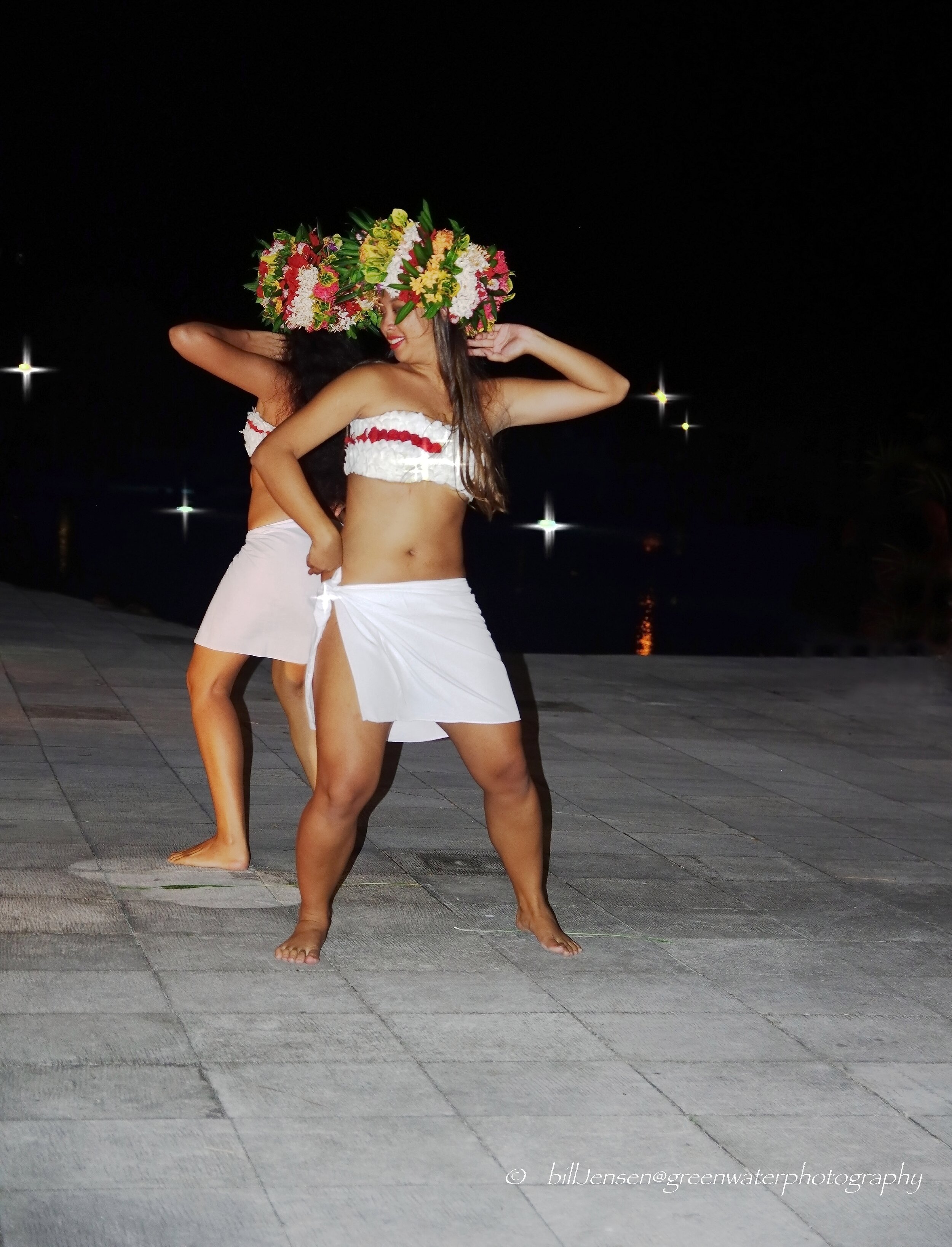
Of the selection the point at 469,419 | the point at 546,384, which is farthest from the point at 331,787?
the point at 546,384

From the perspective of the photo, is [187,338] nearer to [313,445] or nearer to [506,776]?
[313,445]

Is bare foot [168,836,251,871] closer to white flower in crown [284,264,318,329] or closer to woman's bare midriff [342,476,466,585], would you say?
woman's bare midriff [342,476,466,585]

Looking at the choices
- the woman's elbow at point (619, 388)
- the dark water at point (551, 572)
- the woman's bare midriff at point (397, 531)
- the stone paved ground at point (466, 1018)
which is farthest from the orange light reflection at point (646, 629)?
the woman's bare midriff at point (397, 531)

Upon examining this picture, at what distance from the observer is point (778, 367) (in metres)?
32.1

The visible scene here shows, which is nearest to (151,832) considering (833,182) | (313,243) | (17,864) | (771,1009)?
(17,864)

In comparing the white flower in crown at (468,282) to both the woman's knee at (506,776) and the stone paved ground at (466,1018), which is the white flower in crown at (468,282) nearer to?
the woman's knee at (506,776)

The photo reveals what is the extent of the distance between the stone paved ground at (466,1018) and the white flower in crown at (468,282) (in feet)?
6.00

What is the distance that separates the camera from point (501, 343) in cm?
446

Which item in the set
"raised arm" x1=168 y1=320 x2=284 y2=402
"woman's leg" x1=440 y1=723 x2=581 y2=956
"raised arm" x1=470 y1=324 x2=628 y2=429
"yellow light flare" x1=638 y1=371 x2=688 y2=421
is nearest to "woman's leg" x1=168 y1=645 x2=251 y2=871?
"raised arm" x1=168 y1=320 x2=284 y2=402

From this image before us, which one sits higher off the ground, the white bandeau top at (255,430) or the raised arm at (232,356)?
the raised arm at (232,356)

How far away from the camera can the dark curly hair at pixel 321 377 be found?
5.14 metres

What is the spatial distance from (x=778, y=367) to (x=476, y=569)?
8.88 m

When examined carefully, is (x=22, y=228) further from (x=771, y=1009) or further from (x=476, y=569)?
(x=771, y=1009)

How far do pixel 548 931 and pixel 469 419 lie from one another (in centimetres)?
151
